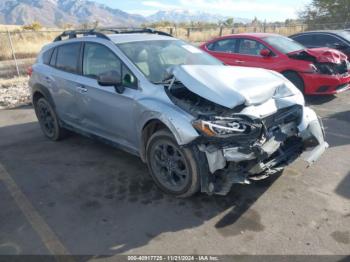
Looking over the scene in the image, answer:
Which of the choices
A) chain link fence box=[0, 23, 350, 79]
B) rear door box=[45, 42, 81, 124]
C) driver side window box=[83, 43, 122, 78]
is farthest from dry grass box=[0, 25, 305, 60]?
driver side window box=[83, 43, 122, 78]

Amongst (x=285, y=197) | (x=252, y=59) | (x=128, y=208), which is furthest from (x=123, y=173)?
(x=252, y=59)

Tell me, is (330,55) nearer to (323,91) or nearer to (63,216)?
(323,91)

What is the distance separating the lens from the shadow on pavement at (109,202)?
340 cm

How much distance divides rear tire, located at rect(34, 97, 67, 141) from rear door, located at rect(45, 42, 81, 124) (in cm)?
25

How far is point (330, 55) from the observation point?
7.82 meters

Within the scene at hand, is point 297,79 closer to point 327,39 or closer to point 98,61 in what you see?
point 327,39

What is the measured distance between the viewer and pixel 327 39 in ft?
34.2

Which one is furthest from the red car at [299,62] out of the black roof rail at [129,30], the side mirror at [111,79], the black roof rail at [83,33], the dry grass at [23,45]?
the dry grass at [23,45]

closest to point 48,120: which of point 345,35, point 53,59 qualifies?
point 53,59

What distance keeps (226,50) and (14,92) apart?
20.5 ft

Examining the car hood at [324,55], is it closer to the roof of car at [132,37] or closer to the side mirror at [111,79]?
the roof of car at [132,37]

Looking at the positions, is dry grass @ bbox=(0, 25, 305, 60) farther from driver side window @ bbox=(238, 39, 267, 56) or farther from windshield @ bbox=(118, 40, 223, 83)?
windshield @ bbox=(118, 40, 223, 83)

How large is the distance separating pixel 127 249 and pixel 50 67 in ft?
12.5

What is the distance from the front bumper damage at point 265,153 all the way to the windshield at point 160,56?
52.7 inches
